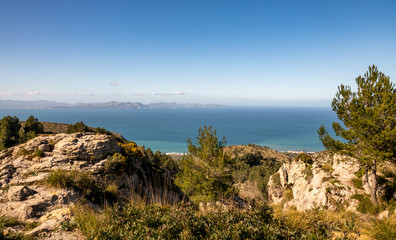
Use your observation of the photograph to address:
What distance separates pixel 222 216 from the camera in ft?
13.0

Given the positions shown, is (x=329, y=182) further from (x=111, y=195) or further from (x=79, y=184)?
(x=79, y=184)

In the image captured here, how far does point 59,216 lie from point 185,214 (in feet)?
11.9

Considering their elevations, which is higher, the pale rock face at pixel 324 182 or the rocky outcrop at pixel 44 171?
the rocky outcrop at pixel 44 171

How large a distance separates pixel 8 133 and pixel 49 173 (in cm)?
3314

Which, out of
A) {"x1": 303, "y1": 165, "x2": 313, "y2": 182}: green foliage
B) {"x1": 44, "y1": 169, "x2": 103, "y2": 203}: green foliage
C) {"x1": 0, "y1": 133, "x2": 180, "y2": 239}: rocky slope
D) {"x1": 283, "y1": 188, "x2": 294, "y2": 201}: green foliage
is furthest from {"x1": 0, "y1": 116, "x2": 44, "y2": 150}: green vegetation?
{"x1": 303, "y1": 165, "x2": 313, "y2": 182}: green foliage

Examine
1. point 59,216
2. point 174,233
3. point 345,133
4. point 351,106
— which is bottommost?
point 59,216

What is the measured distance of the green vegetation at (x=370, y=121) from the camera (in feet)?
35.5

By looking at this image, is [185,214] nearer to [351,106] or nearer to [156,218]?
[156,218]

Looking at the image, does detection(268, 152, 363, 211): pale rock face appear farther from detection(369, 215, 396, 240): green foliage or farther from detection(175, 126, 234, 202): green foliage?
detection(369, 215, 396, 240): green foliage

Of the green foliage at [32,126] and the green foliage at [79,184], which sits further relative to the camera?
the green foliage at [32,126]

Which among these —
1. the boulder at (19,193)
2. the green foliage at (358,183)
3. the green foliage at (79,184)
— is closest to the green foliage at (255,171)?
the green foliage at (358,183)

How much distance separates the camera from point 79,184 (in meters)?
6.88

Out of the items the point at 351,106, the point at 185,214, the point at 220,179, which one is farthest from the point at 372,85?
the point at 185,214

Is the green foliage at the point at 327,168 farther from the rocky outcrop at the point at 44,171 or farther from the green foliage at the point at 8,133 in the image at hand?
the green foliage at the point at 8,133
